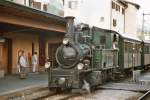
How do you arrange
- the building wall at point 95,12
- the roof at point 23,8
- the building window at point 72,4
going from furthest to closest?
the building window at point 72,4 → the building wall at point 95,12 → the roof at point 23,8

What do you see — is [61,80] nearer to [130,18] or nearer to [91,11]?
[91,11]

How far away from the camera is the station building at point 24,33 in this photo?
18.8m

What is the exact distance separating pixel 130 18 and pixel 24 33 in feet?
140

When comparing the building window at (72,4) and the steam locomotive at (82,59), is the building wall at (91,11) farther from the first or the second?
the steam locomotive at (82,59)

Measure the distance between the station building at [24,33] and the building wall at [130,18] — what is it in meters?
35.8

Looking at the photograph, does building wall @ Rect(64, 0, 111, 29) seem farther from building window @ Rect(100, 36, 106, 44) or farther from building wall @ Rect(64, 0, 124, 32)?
building window @ Rect(100, 36, 106, 44)

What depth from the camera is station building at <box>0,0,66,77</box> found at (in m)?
18.8

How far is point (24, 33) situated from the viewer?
1018 inches

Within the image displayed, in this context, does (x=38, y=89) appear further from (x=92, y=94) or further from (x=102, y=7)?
(x=102, y=7)

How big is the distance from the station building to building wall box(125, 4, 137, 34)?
35818 mm

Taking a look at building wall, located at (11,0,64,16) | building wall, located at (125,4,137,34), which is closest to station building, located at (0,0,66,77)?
building wall, located at (11,0,64,16)

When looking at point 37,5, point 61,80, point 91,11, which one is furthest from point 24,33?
point 91,11

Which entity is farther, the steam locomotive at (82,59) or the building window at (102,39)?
the building window at (102,39)

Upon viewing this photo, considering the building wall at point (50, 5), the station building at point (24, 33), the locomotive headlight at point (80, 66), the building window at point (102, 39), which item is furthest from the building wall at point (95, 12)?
the locomotive headlight at point (80, 66)
